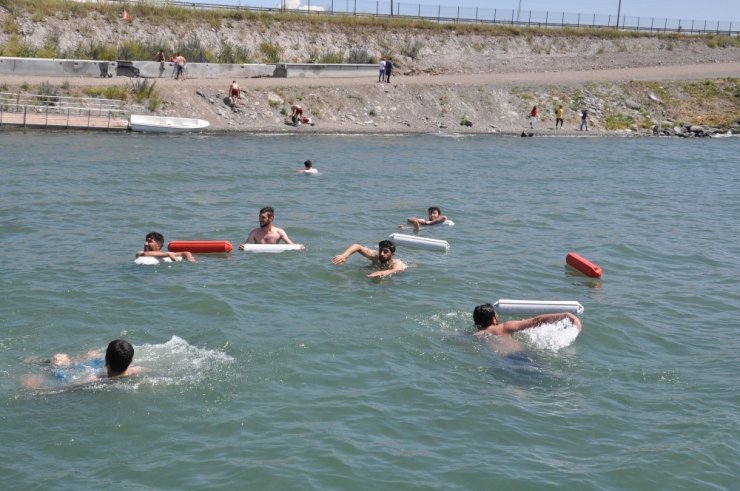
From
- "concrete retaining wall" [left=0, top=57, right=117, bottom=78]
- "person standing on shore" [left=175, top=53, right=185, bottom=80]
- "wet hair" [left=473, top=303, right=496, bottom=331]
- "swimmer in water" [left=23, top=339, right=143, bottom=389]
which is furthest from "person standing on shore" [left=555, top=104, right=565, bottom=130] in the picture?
"swimmer in water" [left=23, top=339, right=143, bottom=389]

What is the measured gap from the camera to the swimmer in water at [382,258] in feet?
51.7

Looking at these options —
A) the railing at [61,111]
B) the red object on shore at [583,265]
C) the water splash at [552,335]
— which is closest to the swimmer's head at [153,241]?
the water splash at [552,335]

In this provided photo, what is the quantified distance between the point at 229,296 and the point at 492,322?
4472 mm

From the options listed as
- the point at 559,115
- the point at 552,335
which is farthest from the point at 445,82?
the point at 552,335

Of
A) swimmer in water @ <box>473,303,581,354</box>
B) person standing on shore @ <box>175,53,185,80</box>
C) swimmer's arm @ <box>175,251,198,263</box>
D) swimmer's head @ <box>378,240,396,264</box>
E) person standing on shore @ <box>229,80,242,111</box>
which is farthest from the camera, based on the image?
person standing on shore @ <box>175,53,185,80</box>

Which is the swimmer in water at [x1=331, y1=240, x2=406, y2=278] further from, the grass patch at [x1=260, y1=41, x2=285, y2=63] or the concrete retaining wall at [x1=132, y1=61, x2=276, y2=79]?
the grass patch at [x1=260, y1=41, x2=285, y2=63]

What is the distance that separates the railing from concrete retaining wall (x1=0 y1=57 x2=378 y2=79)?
3.42m

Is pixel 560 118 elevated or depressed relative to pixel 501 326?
elevated

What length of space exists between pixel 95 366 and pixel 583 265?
31.4ft

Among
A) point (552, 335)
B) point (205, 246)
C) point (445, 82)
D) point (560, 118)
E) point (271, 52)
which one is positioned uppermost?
point (271, 52)

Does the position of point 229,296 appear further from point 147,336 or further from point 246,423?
point 246,423

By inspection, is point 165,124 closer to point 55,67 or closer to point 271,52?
point 55,67

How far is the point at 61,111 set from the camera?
34562 mm

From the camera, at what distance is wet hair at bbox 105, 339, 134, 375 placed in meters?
10.5
